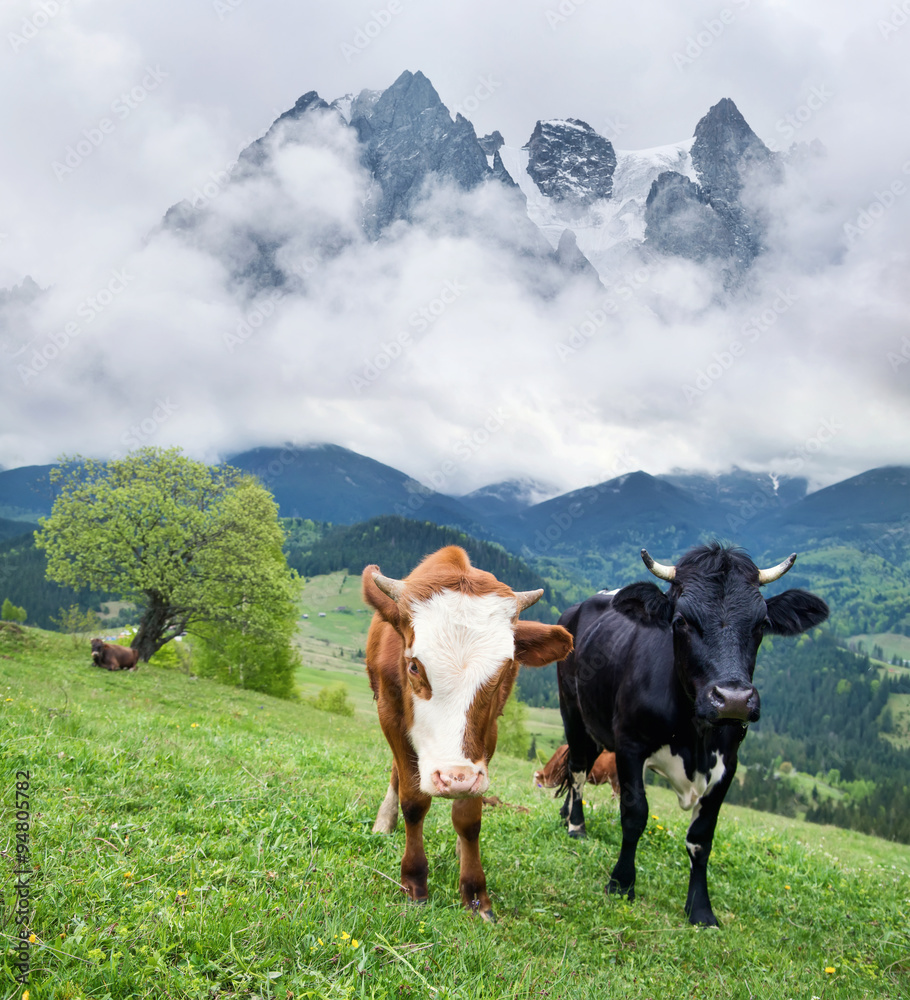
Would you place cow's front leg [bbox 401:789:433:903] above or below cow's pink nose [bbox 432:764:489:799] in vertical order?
below

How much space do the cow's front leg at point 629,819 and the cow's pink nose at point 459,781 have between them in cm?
336

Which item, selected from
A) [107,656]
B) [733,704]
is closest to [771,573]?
[733,704]

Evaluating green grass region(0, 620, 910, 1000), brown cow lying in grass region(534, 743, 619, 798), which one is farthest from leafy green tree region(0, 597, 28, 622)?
green grass region(0, 620, 910, 1000)

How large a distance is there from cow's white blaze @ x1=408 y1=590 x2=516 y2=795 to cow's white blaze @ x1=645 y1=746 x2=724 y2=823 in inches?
131

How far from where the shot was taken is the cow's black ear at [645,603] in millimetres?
6746

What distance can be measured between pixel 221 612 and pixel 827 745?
21656 centimetres

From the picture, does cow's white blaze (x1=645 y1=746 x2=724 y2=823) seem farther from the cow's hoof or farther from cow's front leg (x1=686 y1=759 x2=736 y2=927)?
the cow's hoof

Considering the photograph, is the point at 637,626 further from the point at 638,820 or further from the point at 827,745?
the point at 827,745

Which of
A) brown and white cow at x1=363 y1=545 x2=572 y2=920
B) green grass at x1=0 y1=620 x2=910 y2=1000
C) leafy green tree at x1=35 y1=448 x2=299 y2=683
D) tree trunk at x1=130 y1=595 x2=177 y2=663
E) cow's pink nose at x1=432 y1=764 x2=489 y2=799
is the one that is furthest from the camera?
tree trunk at x1=130 y1=595 x2=177 y2=663

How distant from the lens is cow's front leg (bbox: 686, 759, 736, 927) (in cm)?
625

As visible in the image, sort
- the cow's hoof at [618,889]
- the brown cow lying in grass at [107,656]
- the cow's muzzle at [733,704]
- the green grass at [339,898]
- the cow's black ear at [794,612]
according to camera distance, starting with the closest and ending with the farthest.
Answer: the green grass at [339,898]
the cow's muzzle at [733,704]
the cow's hoof at [618,889]
the cow's black ear at [794,612]
the brown cow lying in grass at [107,656]

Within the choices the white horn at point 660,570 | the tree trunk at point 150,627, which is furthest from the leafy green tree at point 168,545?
the white horn at point 660,570

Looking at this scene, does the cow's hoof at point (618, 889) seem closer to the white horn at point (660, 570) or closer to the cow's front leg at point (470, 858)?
the cow's front leg at point (470, 858)

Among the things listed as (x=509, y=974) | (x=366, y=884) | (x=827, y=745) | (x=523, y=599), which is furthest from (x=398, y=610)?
(x=827, y=745)
